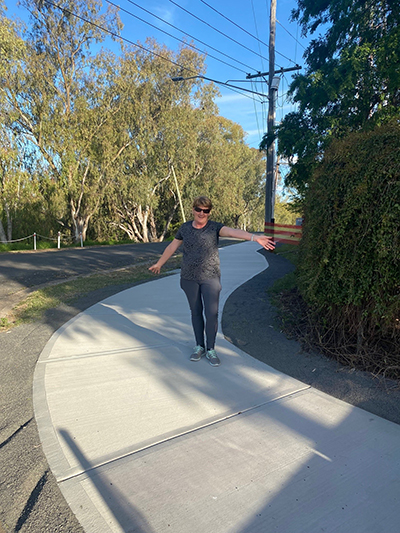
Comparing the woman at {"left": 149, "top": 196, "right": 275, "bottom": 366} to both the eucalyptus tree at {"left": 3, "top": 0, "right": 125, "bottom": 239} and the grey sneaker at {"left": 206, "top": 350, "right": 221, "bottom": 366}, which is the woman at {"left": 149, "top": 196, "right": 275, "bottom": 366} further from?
the eucalyptus tree at {"left": 3, "top": 0, "right": 125, "bottom": 239}

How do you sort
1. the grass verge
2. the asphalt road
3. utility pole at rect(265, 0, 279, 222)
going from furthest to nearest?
utility pole at rect(265, 0, 279, 222), the asphalt road, the grass verge

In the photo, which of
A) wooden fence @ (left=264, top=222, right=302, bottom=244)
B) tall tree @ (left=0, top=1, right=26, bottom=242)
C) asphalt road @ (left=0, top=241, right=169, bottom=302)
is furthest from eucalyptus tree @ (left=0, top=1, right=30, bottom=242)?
wooden fence @ (left=264, top=222, right=302, bottom=244)

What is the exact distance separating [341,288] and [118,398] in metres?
2.45

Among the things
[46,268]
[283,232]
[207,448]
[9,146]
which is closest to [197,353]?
[207,448]

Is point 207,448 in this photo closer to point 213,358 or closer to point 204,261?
point 213,358

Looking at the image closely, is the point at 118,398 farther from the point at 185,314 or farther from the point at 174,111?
the point at 174,111

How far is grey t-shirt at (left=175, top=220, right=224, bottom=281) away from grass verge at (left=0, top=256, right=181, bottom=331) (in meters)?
3.25

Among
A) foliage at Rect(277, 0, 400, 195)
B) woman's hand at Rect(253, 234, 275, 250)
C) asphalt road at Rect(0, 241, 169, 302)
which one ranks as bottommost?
asphalt road at Rect(0, 241, 169, 302)

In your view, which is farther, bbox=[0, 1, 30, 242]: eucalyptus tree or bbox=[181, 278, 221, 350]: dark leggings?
bbox=[0, 1, 30, 242]: eucalyptus tree

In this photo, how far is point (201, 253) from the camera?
161 inches

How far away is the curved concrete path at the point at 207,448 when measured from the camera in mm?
2123

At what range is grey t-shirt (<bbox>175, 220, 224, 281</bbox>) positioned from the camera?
409 centimetres

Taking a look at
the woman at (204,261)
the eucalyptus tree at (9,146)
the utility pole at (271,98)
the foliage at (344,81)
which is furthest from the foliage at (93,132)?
the woman at (204,261)

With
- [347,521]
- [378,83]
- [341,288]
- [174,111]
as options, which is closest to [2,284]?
[341,288]
